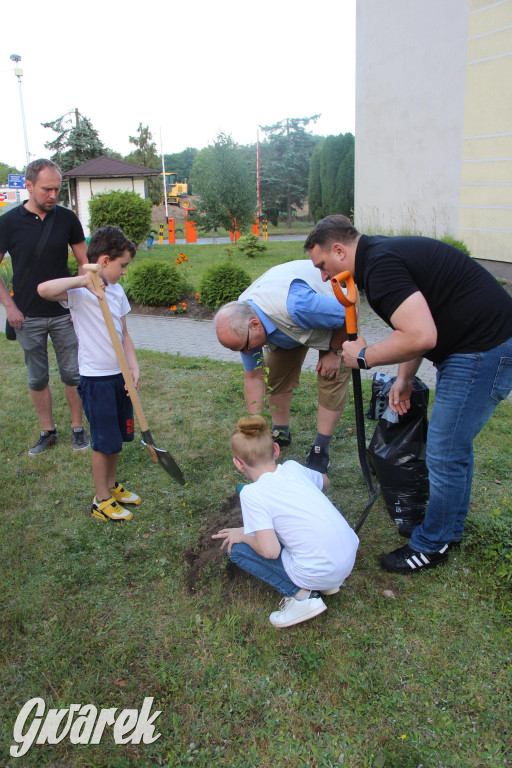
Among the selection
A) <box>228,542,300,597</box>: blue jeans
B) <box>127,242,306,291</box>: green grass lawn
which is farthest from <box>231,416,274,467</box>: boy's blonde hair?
<box>127,242,306,291</box>: green grass lawn

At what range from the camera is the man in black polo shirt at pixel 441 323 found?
216 cm

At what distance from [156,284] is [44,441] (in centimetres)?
593

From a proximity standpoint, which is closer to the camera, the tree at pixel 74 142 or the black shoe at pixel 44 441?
the black shoe at pixel 44 441

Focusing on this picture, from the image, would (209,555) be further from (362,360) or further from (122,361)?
(362,360)

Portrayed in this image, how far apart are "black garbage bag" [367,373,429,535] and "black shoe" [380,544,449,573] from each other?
30cm

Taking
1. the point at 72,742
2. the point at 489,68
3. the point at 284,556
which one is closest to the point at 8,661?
the point at 72,742

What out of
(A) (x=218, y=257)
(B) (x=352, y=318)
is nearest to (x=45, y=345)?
(B) (x=352, y=318)

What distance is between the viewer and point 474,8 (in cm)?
989

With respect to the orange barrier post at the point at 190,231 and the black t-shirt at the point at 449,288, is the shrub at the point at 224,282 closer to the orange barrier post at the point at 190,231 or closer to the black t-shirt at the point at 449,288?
the black t-shirt at the point at 449,288

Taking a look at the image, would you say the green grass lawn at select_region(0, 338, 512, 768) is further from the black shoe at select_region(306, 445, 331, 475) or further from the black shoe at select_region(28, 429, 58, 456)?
the black shoe at select_region(28, 429, 58, 456)

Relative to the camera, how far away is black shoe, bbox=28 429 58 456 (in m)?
4.32

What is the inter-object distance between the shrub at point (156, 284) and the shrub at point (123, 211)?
22.2 ft

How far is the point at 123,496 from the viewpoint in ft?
11.5

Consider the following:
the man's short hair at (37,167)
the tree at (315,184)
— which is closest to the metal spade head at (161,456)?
the man's short hair at (37,167)
